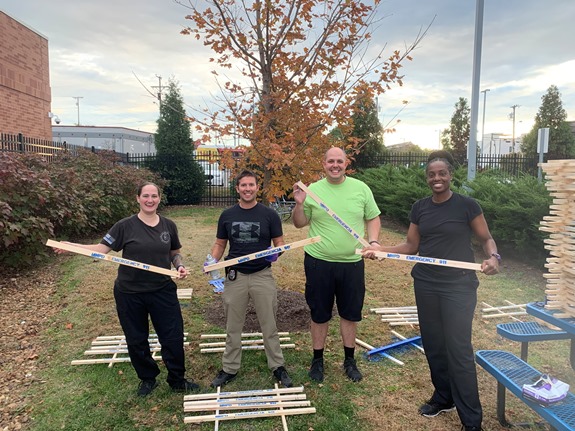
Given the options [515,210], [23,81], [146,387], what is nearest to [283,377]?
[146,387]

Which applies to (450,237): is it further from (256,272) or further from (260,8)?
(260,8)

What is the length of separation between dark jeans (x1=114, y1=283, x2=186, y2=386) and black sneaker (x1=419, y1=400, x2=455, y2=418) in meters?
2.08

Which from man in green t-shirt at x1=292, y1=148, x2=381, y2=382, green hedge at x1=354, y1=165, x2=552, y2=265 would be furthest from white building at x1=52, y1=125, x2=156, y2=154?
man in green t-shirt at x1=292, y1=148, x2=381, y2=382

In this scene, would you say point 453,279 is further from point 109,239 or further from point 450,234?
point 109,239

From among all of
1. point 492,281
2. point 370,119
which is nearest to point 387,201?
point 370,119

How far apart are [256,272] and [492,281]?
5.55m

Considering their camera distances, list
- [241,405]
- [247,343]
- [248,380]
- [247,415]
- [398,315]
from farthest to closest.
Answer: [398,315], [247,343], [248,380], [241,405], [247,415]

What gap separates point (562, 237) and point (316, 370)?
7.76ft

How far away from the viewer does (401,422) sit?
3.35m

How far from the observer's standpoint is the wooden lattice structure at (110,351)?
4305 mm

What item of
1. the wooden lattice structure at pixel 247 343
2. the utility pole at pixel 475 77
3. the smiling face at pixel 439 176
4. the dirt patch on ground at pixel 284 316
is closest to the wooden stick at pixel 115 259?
the wooden lattice structure at pixel 247 343

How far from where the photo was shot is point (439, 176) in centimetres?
311

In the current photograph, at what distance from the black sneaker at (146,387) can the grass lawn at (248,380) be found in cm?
5

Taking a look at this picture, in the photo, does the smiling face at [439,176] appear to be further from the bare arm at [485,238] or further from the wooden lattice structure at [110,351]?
the wooden lattice structure at [110,351]
